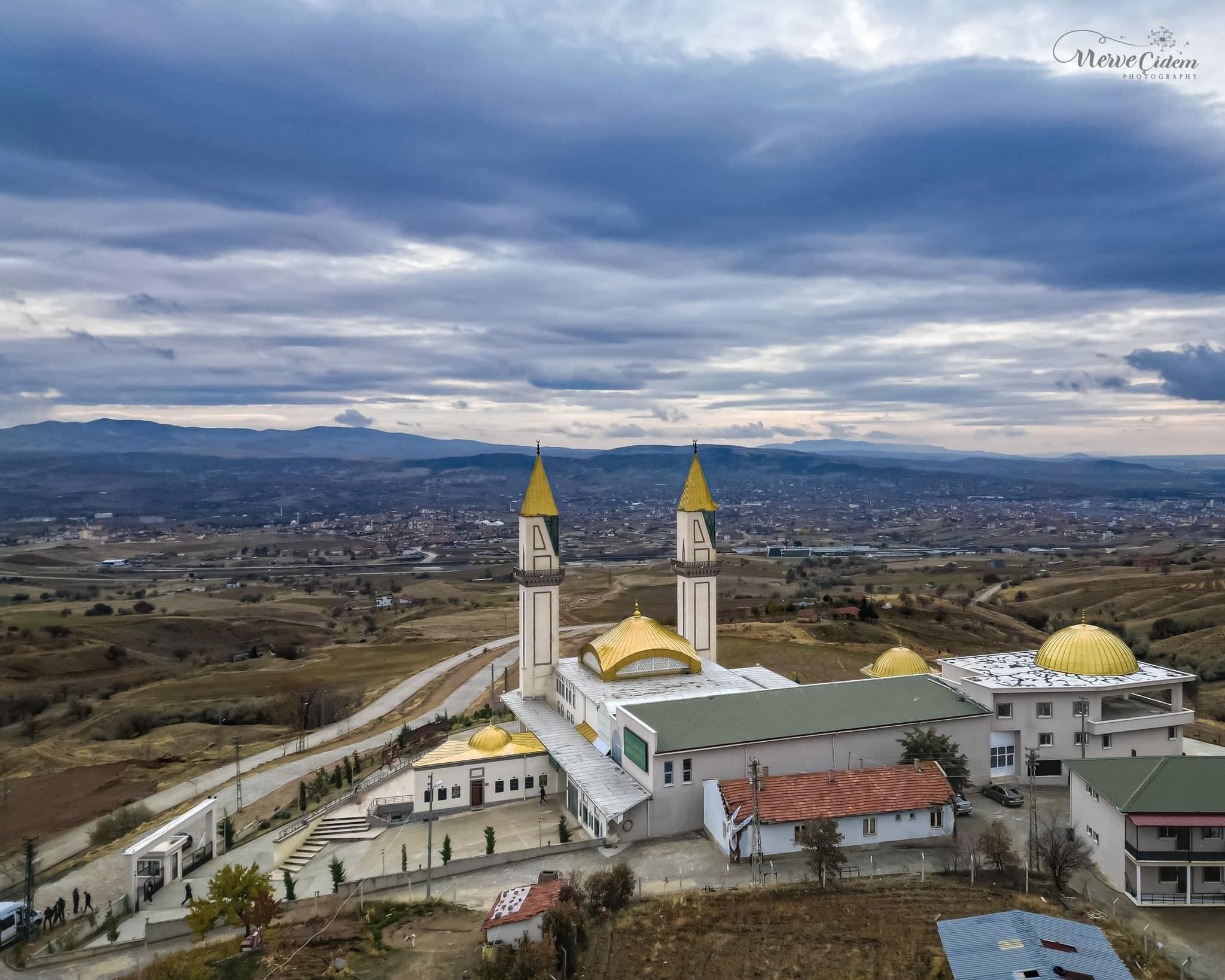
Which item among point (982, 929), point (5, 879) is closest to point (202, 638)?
point (5, 879)

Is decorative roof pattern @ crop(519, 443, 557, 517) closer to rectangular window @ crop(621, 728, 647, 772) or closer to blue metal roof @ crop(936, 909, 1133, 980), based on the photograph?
rectangular window @ crop(621, 728, 647, 772)

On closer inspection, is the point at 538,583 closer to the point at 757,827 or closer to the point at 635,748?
the point at 635,748

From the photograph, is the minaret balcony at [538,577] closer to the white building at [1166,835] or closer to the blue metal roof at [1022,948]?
the white building at [1166,835]

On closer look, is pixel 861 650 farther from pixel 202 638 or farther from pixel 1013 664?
pixel 202 638

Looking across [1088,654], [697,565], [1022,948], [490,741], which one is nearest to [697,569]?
[697,565]

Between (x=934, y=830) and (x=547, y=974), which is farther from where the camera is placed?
(x=934, y=830)

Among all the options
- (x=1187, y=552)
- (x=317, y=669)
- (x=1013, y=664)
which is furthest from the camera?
(x=1187, y=552)
